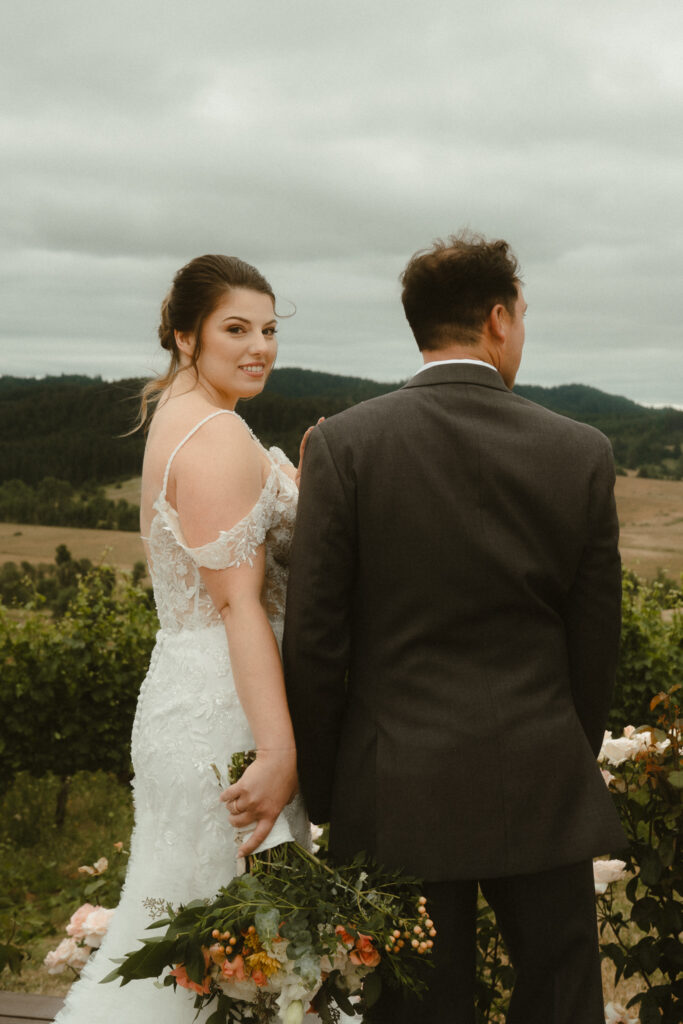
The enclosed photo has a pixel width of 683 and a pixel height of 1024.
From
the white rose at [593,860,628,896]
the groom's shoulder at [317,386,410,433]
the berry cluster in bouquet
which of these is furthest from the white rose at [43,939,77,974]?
the groom's shoulder at [317,386,410,433]

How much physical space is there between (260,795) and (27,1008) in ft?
5.01

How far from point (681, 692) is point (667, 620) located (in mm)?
811

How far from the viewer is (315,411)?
8.34 meters

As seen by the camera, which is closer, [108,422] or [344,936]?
[344,936]

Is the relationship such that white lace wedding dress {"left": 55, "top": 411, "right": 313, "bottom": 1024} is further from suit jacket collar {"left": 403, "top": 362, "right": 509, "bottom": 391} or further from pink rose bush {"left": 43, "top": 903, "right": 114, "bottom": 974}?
suit jacket collar {"left": 403, "top": 362, "right": 509, "bottom": 391}

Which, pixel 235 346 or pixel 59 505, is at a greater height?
pixel 235 346

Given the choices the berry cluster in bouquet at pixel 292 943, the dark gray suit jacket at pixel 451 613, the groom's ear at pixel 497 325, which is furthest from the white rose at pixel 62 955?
the groom's ear at pixel 497 325

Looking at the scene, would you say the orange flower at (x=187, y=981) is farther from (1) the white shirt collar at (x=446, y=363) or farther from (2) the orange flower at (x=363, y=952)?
(1) the white shirt collar at (x=446, y=363)

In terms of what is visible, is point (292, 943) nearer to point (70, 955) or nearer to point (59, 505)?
point (70, 955)

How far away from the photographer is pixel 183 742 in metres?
2.28

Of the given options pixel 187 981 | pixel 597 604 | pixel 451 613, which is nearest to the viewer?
pixel 187 981

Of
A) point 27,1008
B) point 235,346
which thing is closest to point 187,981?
point 27,1008

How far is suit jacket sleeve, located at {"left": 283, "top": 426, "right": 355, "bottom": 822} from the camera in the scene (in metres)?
1.96

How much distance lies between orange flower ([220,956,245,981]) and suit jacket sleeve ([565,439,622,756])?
3.33 ft
